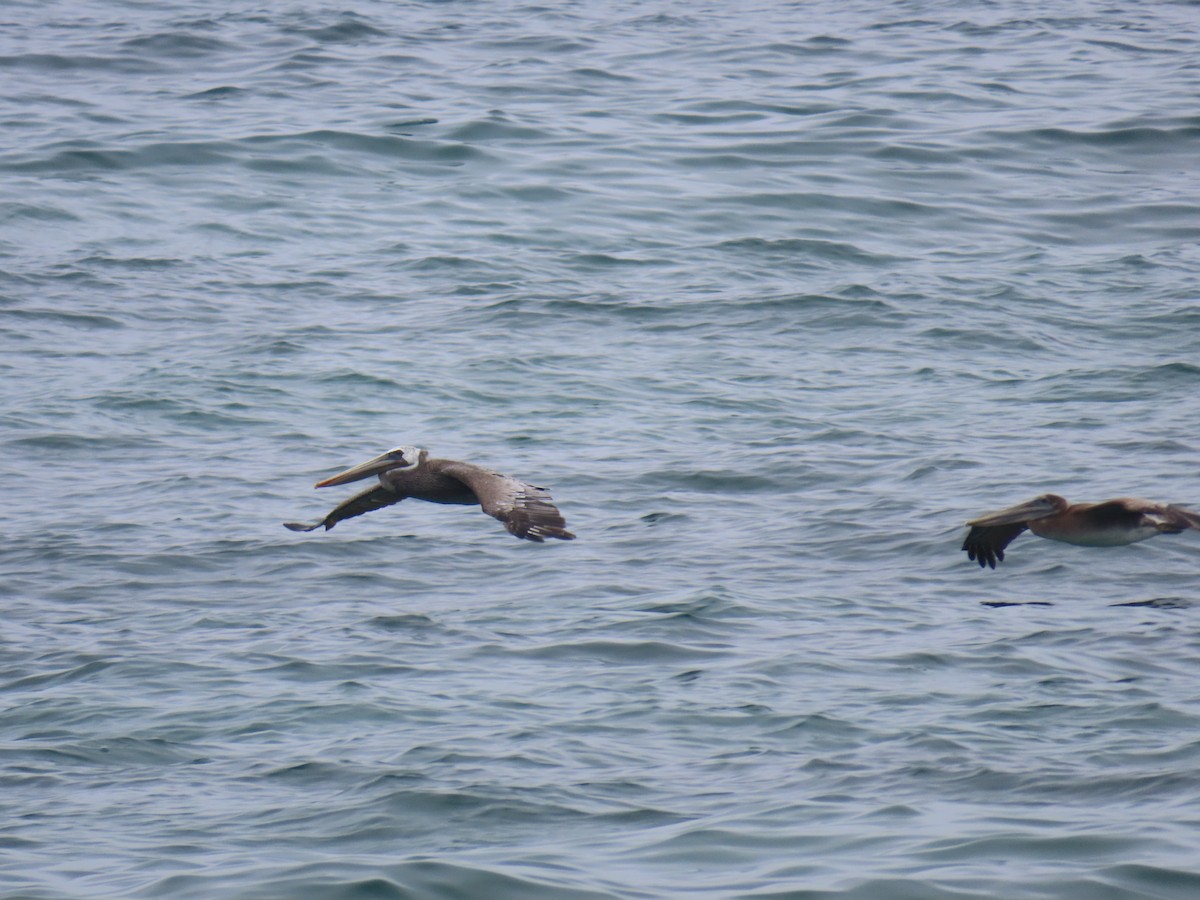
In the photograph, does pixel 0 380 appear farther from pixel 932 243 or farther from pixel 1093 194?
pixel 1093 194

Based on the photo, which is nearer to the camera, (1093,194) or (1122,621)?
(1122,621)

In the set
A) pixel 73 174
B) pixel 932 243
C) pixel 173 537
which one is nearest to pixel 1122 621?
pixel 173 537

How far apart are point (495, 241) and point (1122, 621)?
10256mm

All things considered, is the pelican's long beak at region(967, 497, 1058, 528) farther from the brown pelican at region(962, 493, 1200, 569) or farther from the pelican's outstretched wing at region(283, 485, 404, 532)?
the pelican's outstretched wing at region(283, 485, 404, 532)

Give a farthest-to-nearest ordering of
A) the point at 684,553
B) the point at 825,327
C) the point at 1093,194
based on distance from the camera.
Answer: the point at 1093,194, the point at 825,327, the point at 684,553

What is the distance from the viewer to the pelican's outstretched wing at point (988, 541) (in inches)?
413

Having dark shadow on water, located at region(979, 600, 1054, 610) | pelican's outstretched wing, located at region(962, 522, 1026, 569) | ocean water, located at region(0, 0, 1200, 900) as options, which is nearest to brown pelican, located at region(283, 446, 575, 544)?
ocean water, located at region(0, 0, 1200, 900)

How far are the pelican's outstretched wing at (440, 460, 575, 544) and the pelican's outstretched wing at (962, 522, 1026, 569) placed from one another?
2.71 metres

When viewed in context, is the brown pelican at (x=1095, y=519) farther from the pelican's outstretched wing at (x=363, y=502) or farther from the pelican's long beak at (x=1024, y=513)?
the pelican's outstretched wing at (x=363, y=502)

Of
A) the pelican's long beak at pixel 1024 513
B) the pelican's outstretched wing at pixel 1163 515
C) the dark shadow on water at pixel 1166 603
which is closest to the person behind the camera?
the pelican's outstretched wing at pixel 1163 515

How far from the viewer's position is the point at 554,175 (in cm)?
2128

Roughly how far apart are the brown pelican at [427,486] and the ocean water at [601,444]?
3.07 feet

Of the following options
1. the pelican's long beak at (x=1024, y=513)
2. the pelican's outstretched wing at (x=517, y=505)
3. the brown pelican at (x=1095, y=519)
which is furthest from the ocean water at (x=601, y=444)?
the pelican's outstretched wing at (x=517, y=505)

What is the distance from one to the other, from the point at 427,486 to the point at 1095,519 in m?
3.68
